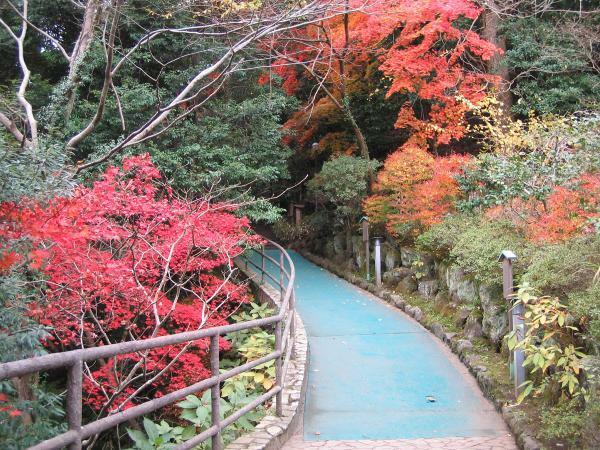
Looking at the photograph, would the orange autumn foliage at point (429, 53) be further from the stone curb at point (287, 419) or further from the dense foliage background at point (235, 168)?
the stone curb at point (287, 419)

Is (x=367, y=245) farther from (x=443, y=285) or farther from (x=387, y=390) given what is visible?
(x=387, y=390)

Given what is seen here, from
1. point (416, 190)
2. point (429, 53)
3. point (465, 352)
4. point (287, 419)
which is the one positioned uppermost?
point (429, 53)

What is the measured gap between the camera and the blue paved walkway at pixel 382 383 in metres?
5.48

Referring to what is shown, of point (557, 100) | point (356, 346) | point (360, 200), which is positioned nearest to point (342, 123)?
point (360, 200)

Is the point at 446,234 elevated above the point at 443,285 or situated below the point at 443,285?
above

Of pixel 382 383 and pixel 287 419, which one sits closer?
pixel 287 419

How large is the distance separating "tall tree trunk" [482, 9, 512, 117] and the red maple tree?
311 inches

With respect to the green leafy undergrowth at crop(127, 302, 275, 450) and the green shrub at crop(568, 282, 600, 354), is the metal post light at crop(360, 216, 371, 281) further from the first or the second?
the green shrub at crop(568, 282, 600, 354)

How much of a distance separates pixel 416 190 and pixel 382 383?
5.51 meters

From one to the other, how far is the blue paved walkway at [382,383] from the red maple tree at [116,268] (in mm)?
1614

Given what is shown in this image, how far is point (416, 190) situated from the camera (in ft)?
37.8

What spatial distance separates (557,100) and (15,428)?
14171 mm

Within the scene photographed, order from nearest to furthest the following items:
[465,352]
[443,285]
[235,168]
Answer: [465,352] → [443,285] → [235,168]

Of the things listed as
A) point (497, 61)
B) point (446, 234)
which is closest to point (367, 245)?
point (446, 234)
